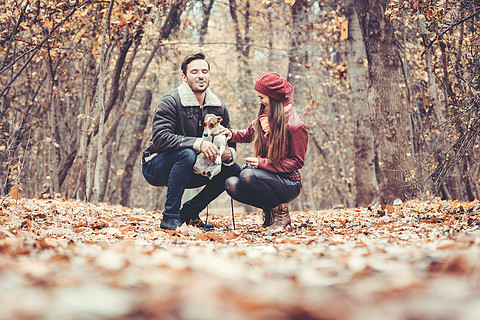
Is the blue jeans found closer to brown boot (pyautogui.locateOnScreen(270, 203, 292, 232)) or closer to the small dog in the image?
the small dog

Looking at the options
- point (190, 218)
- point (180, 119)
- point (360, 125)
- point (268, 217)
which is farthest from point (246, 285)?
point (360, 125)

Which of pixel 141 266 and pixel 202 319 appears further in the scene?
pixel 141 266

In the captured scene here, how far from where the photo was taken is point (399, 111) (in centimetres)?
792

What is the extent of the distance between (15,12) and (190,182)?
17.5ft

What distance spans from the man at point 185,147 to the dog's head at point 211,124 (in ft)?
0.52

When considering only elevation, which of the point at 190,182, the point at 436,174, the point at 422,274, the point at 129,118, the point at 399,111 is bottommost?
the point at 422,274

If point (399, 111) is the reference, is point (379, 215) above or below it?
below

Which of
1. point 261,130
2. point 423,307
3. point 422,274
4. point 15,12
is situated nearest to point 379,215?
point 261,130

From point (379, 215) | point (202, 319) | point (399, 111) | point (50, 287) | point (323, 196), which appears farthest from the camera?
point (323, 196)

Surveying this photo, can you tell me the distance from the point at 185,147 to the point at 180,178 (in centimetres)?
34

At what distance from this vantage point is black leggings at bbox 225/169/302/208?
481cm

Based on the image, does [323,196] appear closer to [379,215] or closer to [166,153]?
[379,215]

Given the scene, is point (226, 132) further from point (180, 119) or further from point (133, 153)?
point (133, 153)

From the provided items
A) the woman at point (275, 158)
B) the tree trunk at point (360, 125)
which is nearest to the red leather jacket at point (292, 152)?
the woman at point (275, 158)
